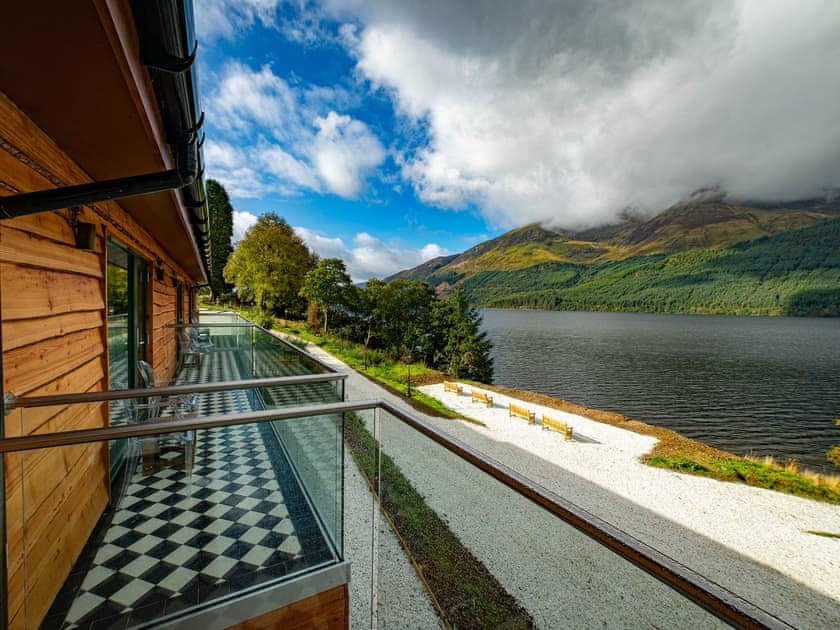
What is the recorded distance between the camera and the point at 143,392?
2.09 m

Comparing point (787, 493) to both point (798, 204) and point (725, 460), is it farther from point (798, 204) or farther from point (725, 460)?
point (798, 204)

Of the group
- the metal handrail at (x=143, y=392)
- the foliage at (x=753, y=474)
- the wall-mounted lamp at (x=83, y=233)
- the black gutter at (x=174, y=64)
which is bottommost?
the foliage at (x=753, y=474)

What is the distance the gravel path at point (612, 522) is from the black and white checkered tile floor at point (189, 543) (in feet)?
2.39

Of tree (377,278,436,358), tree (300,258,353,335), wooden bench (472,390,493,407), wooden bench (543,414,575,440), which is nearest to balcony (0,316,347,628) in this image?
wooden bench (543,414,575,440)

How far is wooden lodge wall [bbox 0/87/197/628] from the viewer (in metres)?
1.47

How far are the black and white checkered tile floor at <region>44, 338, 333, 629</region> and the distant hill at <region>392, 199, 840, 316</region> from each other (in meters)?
106

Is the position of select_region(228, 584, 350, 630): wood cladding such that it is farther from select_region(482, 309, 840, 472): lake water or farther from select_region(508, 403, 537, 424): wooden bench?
select_region(482, 309, 840, 472): lake water

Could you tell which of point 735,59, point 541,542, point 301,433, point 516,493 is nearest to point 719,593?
point 516,493

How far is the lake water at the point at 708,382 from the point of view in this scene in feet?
48.7

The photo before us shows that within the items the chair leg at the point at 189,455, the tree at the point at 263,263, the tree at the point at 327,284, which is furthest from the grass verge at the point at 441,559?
the tree at the point at 327,284

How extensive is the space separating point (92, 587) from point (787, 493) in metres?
12.2

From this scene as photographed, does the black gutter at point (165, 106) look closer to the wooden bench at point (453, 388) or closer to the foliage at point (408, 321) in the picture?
the wooden bench at point (453, 388)

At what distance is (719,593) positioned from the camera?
1.92ft

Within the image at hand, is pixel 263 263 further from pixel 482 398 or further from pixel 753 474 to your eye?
pixel 753 474
